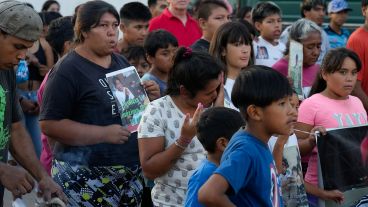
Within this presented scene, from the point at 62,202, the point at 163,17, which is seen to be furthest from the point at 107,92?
the point at 163,17

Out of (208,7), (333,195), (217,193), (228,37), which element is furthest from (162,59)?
(217,193)

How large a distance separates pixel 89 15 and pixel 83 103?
0.55 m

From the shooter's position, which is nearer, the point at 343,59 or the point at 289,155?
the point at 289,155

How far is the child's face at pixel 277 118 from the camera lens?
12.6 feet

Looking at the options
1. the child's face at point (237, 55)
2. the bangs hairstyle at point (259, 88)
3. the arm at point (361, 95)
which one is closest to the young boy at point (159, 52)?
the child's face at point (237, 55)

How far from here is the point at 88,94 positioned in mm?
5078

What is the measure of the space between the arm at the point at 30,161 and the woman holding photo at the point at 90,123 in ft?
→ 1.16

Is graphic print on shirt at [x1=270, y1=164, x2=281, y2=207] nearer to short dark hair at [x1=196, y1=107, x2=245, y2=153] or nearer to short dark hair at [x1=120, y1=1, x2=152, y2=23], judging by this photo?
short dark hair at [x1=196, y1=107, x2=245, y2=153]

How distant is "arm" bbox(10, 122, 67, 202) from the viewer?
455cm

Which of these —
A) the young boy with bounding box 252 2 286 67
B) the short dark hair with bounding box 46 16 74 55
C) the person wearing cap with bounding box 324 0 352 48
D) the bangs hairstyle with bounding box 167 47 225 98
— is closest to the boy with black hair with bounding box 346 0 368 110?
the young boy with bounding box 252 2 286 67

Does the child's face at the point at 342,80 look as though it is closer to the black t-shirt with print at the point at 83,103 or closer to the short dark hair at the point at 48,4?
the black t-shirt with print at the point at 83,103

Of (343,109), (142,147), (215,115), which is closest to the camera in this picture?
(215,115)

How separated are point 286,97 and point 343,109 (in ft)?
7.59

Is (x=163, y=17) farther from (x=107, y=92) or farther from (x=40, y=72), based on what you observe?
(x=107, y=92)
